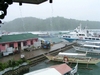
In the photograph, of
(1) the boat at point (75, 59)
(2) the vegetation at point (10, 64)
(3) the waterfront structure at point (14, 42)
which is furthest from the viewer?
(1) the boat at point (75, 59)

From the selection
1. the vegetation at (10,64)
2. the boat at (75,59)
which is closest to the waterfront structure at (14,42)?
the boat at (75,59)

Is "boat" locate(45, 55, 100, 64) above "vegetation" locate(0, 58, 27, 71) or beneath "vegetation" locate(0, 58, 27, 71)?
beneath

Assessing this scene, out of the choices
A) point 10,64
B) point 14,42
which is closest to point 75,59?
point 14,42

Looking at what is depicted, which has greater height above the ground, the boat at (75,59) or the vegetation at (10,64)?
the vegetation at (10,64)

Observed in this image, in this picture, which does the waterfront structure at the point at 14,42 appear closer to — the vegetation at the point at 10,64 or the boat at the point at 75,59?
the boat at the point at 75,59

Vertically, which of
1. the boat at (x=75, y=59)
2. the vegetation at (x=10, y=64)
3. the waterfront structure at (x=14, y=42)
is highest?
the waterfront structure at (x=14, y=42)

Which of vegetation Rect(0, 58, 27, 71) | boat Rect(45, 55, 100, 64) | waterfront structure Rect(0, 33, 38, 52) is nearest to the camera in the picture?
vegetation Rect(0, 58, 27, 71)

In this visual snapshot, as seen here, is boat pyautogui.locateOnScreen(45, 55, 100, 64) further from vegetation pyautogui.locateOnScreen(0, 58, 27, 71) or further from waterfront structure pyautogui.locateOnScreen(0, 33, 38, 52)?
vegetation pyautogui.locateOnScreen(0, 58, 27, 71)

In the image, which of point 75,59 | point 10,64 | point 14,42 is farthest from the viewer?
point 14,42

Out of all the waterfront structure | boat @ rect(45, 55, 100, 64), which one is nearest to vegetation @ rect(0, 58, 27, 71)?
the waterfront structure

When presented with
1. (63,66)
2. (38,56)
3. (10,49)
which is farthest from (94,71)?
(10,49)

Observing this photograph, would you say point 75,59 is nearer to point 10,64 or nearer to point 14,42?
point 14,42

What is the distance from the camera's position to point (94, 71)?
46.4ft

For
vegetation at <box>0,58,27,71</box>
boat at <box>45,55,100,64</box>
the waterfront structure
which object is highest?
the waterfront structure
